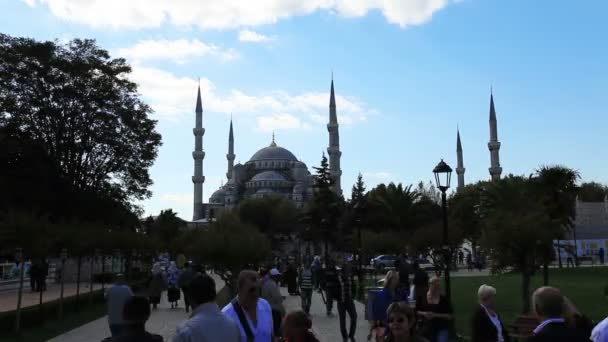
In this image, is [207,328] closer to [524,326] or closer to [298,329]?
[298,329]

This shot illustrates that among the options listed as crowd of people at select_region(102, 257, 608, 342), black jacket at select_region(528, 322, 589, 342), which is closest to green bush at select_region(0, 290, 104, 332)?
crowd of people at select_region(102, 257, 608, 342)

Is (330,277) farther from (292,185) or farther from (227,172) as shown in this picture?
(227,172)

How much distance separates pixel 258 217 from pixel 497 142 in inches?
1261

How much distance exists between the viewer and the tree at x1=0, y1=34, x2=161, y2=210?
3111 cm

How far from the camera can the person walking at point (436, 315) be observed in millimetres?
7012

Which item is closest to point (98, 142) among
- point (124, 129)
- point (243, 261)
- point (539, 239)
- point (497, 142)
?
point (124, 129)

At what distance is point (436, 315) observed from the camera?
22.8 ft

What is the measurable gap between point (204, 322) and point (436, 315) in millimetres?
3923

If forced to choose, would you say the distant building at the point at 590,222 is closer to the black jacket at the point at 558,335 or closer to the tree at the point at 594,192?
the tree at the point at 594,192

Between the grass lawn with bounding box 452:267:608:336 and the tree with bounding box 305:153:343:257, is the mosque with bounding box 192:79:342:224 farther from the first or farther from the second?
the grass lawn with bounding box 452:267:608:336

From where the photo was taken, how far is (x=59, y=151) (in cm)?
3167

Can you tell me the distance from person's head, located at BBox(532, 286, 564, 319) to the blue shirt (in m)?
2.15

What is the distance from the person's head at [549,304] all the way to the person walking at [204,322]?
2145mm

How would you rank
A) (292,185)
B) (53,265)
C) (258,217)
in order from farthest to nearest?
1. (292,185)
2. (258,217)
3. (53,265)
